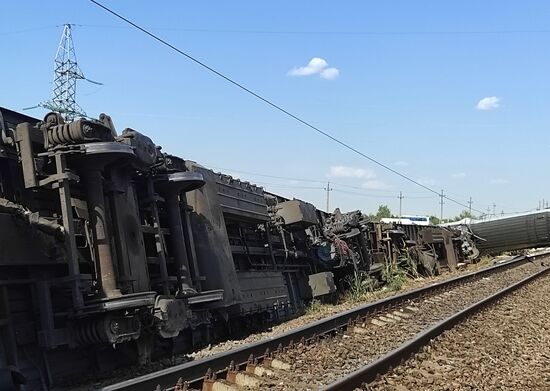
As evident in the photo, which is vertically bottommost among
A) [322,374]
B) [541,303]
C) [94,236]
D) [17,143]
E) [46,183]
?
[541,303]

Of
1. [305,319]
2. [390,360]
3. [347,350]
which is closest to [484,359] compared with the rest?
[390,360]

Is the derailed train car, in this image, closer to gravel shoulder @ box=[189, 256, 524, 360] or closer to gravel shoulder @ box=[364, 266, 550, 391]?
gravel shoulder @ box=[189, 256, 524, 360]

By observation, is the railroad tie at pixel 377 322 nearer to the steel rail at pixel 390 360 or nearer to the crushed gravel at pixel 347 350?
the crushed gravel at pixel 347 350

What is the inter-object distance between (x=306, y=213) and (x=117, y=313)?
820 centimetres

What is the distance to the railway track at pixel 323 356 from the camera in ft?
19.8

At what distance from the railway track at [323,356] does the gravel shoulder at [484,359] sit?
216mm

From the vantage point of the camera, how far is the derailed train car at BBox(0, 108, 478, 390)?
6.34 m

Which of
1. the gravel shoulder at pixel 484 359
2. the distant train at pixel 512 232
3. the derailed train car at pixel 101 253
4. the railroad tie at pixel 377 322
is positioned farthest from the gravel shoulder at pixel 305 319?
the distant train at pixel 512 232

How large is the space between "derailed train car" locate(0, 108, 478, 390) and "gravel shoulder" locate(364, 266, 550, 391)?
290 cm

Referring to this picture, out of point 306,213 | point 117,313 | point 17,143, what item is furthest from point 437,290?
point 17,143

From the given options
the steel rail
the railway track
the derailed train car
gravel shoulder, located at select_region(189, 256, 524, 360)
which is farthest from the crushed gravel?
the derailed train car

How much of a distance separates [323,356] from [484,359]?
2.09m

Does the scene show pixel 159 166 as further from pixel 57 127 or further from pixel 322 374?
pixel 322 374

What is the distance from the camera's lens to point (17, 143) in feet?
22.0
